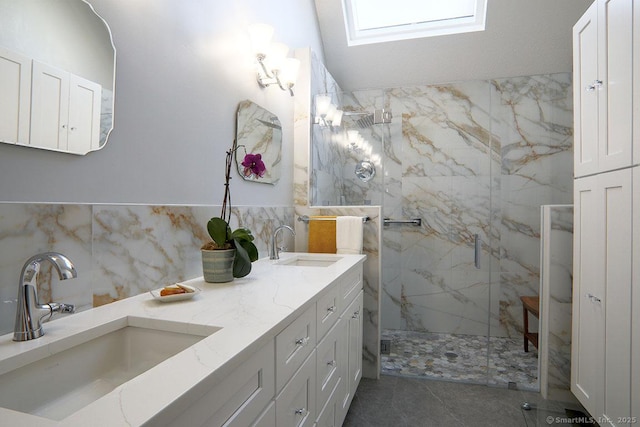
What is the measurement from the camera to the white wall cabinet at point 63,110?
0.92 metres

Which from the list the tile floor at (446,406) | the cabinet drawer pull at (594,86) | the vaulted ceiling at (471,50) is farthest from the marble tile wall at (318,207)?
the cabinet drawer pull at (594,86)

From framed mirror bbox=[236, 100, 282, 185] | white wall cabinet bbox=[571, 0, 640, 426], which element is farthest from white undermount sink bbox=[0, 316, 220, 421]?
white wall cabinet bbox=[571, 0, 640, 426]

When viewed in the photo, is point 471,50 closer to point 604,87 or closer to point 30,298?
point 604,87

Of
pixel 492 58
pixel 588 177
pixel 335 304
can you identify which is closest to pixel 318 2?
pixel 492 58

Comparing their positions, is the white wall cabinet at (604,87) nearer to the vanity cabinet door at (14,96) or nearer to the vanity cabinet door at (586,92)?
the vanity cabinet door at (586,92)

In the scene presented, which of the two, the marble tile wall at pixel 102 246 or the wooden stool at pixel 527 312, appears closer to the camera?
the marble tile wall at pixel 102 246

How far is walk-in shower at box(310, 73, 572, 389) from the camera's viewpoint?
2.78 meters

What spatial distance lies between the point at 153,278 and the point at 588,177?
1957mm

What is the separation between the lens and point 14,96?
0.86 meters

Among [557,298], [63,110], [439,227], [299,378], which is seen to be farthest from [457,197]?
[63,110]

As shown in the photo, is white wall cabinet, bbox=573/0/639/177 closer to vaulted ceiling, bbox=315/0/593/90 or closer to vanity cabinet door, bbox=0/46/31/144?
vaulted ceiling, bbox=315/0/593/90

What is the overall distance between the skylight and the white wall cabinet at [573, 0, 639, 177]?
4.48 feet

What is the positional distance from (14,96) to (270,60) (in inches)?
58.0

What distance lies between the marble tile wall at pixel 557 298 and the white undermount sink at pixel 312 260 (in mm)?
1199
